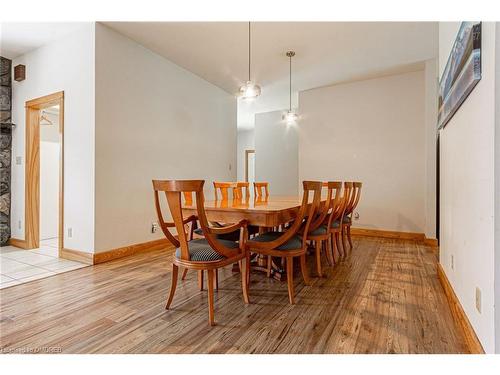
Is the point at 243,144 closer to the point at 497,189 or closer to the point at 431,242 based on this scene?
the point at 431,242

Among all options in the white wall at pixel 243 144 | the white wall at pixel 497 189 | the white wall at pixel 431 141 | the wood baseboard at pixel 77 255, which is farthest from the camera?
the white wall at pixel 243 144

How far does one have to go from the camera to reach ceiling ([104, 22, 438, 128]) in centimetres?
310

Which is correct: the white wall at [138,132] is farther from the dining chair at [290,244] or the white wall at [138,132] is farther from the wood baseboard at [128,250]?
the dining chair at [290,244]

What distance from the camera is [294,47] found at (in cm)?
356

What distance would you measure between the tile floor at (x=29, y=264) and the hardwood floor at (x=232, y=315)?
9.1 inches

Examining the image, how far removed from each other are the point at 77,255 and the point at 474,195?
3702mm

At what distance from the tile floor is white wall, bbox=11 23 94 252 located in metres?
0.24

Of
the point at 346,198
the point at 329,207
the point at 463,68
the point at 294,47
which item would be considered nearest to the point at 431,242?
the point at 346,198

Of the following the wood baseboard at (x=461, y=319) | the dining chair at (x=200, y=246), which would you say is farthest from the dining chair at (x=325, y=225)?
the wood baseboard at (x=461, y=319)

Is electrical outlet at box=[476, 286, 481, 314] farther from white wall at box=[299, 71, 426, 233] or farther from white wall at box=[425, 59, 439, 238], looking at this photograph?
white wall at box=[299, 71, 426, 233]

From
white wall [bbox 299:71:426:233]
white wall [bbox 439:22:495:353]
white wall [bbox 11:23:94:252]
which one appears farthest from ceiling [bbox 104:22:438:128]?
white wall [bbox 439:22:495:353]

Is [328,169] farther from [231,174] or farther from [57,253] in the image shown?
[57,253]

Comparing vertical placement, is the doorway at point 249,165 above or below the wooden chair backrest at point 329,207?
above

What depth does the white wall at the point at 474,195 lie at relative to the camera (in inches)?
48.2
